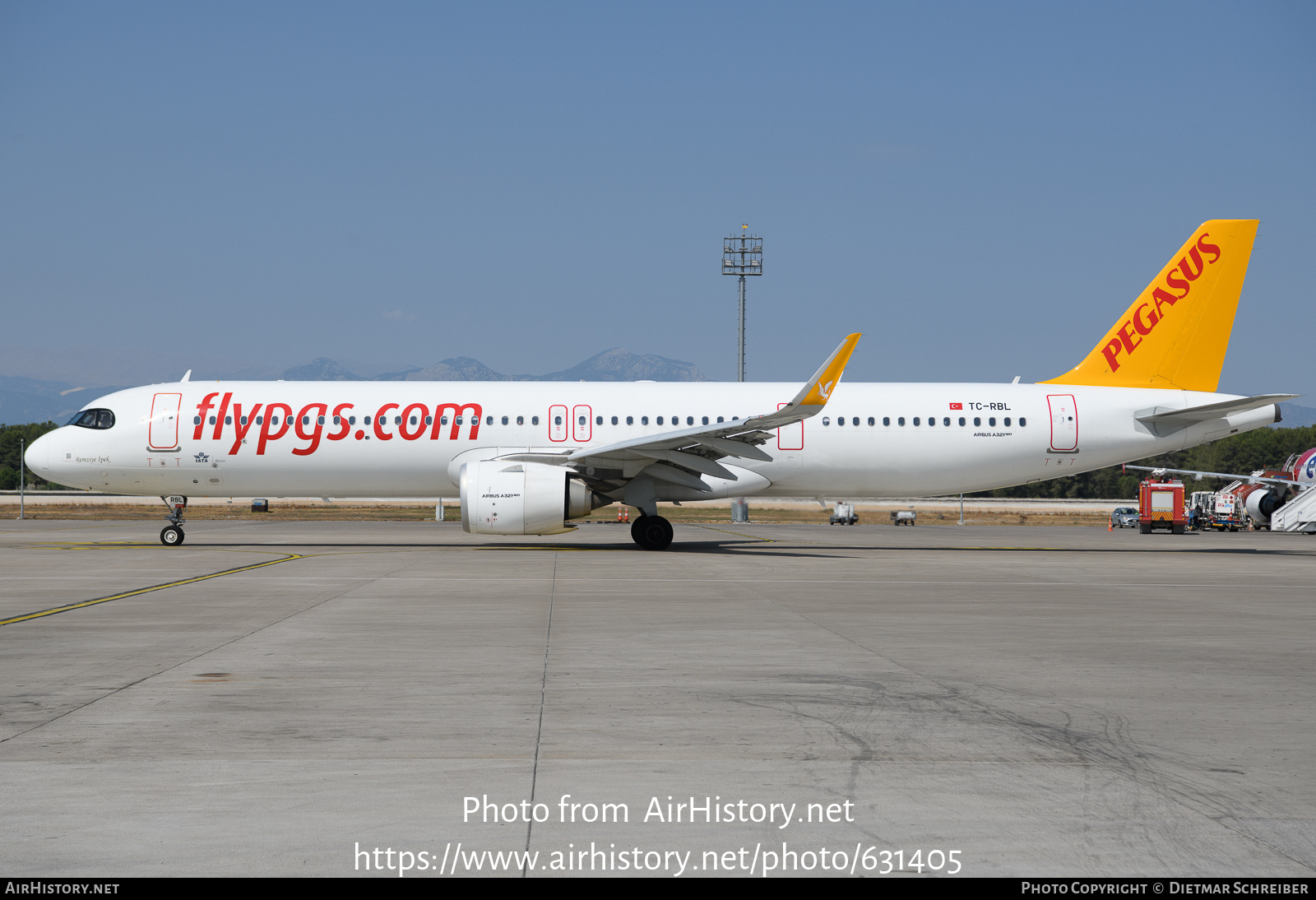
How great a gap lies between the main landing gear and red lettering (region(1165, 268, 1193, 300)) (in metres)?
13.5

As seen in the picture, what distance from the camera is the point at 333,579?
15.9 m

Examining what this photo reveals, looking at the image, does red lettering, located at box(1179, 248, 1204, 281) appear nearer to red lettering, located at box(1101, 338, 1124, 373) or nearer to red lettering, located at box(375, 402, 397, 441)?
red lettering, located at box(1101, 338, 1124, 373)

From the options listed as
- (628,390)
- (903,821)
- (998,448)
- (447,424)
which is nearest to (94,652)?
(903,821)

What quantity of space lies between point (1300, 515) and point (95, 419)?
129 ft

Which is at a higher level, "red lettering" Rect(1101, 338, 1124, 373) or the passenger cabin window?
"red lettering" Rect(1101, 338, 1124, 373)

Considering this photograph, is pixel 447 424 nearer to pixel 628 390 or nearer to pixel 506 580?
pixel 628 390

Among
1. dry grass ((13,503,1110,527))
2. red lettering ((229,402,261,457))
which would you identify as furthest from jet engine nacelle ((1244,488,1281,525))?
red lettering ((229,402,261,457))

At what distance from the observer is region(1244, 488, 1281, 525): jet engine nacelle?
44688 mm

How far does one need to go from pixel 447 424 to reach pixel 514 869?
20.3 m

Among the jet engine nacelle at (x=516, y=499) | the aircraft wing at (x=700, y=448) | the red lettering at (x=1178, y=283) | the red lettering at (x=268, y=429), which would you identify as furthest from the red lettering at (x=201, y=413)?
the red lettering at (x=1178, y=283)

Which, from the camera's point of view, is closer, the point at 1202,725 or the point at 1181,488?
the point at 1202,725

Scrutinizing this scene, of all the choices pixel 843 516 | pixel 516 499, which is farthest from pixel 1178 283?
pixel 843 516

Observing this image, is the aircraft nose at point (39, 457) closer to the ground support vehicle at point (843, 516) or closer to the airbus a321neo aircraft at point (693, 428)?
the airbus a321neo aircraft at point (693, 428)

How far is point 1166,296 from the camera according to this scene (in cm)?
2531
